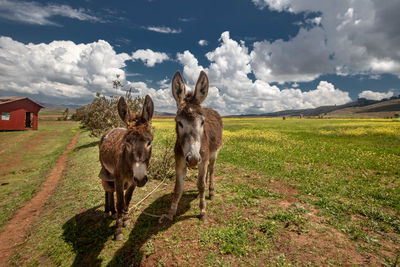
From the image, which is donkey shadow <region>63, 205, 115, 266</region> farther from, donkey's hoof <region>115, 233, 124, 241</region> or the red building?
the red building

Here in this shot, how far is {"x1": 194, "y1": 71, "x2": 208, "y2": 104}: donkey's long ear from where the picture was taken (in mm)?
4000

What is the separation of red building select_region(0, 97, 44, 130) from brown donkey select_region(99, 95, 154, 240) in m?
42.3

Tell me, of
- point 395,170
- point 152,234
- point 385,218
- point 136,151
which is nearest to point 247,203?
point 152,234

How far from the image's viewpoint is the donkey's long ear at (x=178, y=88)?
13.3ft

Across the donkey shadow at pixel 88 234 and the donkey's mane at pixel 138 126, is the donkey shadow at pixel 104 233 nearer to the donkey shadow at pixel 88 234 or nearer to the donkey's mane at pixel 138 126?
the donkey shadow at pixel 88 234

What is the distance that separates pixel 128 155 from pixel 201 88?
2.21 metres

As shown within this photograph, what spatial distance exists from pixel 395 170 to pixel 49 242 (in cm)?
1452

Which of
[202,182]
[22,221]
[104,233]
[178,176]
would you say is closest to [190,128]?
[178,176]

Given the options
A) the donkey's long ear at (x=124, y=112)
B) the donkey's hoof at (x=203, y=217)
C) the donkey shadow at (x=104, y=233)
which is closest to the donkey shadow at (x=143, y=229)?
the donkey shadow at (x=104, y=233)

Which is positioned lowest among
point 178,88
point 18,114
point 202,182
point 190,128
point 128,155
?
point 202,182

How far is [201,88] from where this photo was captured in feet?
13.4

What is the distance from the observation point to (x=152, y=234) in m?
4.58

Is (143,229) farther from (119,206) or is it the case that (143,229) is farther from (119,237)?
(119,206)

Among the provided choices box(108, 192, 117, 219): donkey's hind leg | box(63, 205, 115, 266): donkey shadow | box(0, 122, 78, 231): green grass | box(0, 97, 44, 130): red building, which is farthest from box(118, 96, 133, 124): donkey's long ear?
box(0, 97, 44, 130): red building
